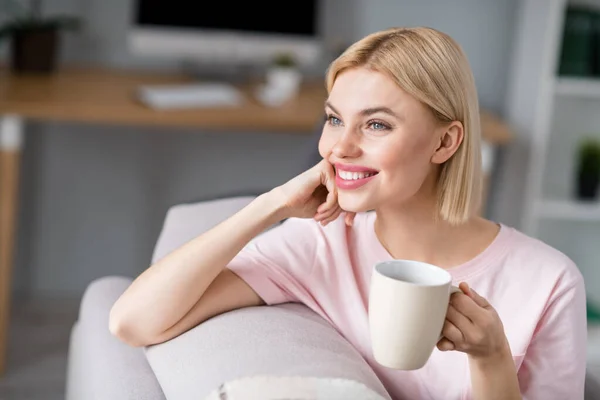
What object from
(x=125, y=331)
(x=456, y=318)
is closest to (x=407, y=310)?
(x=456, y=318)

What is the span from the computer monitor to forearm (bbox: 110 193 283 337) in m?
1.65

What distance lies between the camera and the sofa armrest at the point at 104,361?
1.17 metres

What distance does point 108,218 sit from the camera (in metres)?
3.11

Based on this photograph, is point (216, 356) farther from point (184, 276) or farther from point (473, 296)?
point (473, 296)

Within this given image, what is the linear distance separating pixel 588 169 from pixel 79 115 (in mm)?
1624

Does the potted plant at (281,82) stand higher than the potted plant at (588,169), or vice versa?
the potted plant at (281,82)

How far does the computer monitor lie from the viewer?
2.77m

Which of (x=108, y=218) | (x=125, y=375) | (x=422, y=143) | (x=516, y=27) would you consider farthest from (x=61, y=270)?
(x=422, y=143)

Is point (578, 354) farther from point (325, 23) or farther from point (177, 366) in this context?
point (325, 23)

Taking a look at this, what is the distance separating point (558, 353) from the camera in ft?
3.95

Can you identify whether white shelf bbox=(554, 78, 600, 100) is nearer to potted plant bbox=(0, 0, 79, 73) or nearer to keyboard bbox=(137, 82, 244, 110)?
keyboard bbox=(137, 82, 244, 110)

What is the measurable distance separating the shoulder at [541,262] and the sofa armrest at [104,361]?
0.53 metres

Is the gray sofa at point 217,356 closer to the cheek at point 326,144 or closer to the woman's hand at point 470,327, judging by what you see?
the woman's hand at point 470,327

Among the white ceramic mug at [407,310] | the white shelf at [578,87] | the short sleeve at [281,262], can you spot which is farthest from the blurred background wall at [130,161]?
the white ceramic mug at [407,310]
